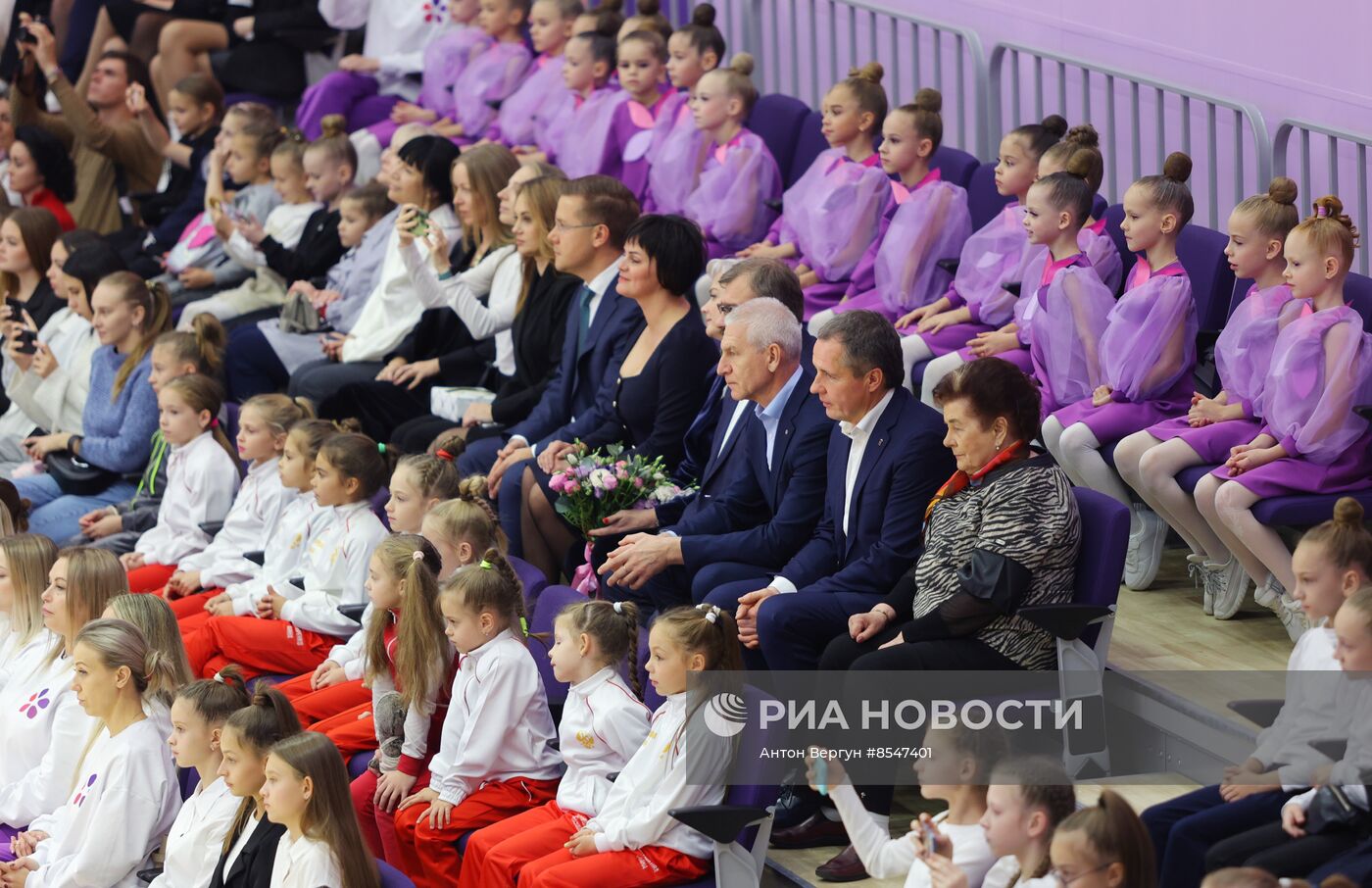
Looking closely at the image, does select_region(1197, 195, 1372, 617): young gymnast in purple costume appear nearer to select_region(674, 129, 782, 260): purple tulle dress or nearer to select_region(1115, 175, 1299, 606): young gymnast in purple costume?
select_region(1115, 175, 1299, 606): young gymnast in purple costume

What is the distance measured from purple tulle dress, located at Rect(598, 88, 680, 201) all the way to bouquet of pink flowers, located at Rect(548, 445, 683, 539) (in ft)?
8.45

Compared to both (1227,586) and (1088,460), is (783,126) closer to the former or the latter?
(1088,460)

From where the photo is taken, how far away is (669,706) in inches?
156

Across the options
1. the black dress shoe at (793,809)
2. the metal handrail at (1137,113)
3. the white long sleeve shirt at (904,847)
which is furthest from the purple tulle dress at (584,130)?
the white long sleeve shirt at (904,847)

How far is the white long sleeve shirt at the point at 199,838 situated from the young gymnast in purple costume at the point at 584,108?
3.91m

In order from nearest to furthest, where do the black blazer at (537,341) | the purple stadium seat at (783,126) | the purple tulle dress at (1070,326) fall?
the purple tulle dress at (1070,326) < the black blazer at (537,341) < the purple stadium seat at (783,126)

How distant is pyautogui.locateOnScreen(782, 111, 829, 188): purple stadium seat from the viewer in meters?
6.98

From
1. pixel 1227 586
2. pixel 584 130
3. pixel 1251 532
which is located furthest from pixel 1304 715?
pixel 584 130


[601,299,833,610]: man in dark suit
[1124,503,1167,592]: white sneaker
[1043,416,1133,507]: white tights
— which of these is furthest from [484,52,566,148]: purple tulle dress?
[1124,503,1167,592]: white sneaker

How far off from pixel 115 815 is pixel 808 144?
3.78 meters

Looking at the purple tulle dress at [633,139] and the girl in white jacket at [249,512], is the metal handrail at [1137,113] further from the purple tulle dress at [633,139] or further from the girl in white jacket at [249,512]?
the girl in white jacket at [249,512]

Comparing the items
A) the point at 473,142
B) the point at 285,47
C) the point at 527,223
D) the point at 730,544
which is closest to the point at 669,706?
the point at 730,544

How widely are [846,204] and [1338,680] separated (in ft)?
10.4

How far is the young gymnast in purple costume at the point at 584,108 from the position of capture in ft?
25.0
